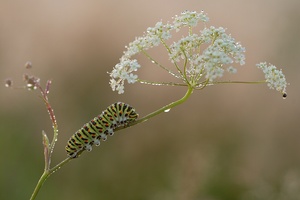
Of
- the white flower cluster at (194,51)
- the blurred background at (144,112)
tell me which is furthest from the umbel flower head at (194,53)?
the blurred background at (144,112)

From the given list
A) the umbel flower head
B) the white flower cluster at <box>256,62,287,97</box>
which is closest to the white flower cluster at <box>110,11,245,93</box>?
the umbel flower head

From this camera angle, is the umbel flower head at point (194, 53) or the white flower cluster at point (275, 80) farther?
the white flower cluster at point (275, 80)

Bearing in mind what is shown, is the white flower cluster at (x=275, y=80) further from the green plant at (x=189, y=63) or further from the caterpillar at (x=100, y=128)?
the caterpillar at (x=100, y=128)

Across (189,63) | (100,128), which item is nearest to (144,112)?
(100,128)

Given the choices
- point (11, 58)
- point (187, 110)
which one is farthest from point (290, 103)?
point (11, 58)

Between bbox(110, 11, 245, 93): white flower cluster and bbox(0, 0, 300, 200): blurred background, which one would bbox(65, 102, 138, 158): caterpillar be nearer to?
bbox(110, 11, 245, 93): white flower cluster

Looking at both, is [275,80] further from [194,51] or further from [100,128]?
[100,128]

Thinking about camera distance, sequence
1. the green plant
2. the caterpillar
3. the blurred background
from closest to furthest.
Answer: the green plant, the caterpillar, the blurred background
